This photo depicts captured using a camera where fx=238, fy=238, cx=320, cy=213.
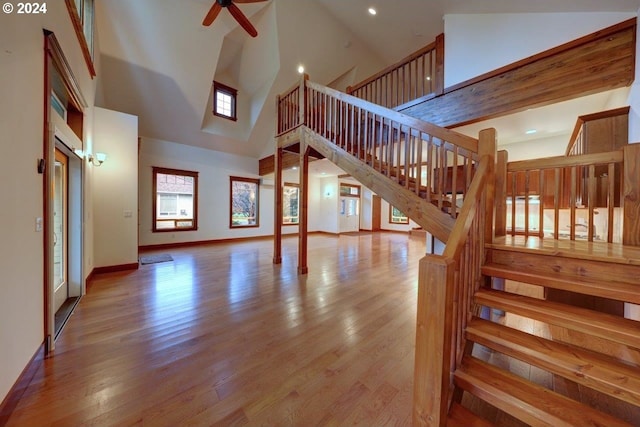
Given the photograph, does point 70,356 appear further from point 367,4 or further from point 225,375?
point 367,4

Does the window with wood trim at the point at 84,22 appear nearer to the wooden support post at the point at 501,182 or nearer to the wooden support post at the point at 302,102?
the wooden support post at the point at 302,102

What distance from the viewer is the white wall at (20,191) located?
1453mm

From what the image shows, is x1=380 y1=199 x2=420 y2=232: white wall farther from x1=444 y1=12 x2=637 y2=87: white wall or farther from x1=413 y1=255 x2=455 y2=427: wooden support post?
x1=413 y1=255 x2=455 y2=427: wooden support post

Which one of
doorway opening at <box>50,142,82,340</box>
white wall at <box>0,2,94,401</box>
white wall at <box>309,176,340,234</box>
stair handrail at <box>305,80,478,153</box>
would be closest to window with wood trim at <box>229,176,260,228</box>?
white wall at <box>309,176,340,234</box>

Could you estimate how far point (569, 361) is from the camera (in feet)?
4.08

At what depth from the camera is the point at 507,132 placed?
15.3 feet

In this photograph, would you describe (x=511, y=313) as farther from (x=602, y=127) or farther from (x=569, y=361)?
(x=602, y=127)

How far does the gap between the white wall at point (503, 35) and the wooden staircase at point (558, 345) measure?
2.40 m

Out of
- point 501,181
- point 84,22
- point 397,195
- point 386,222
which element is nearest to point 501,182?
point 501,181

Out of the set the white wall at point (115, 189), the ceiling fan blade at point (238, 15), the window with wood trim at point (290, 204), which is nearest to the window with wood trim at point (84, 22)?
the white wall at point (115, 189)

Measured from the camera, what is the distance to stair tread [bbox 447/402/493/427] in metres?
1.22

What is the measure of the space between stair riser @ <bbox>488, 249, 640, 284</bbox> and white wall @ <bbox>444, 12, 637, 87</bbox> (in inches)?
99.3

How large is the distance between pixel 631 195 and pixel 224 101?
8067 millimetres

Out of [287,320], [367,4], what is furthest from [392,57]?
[287,320]
